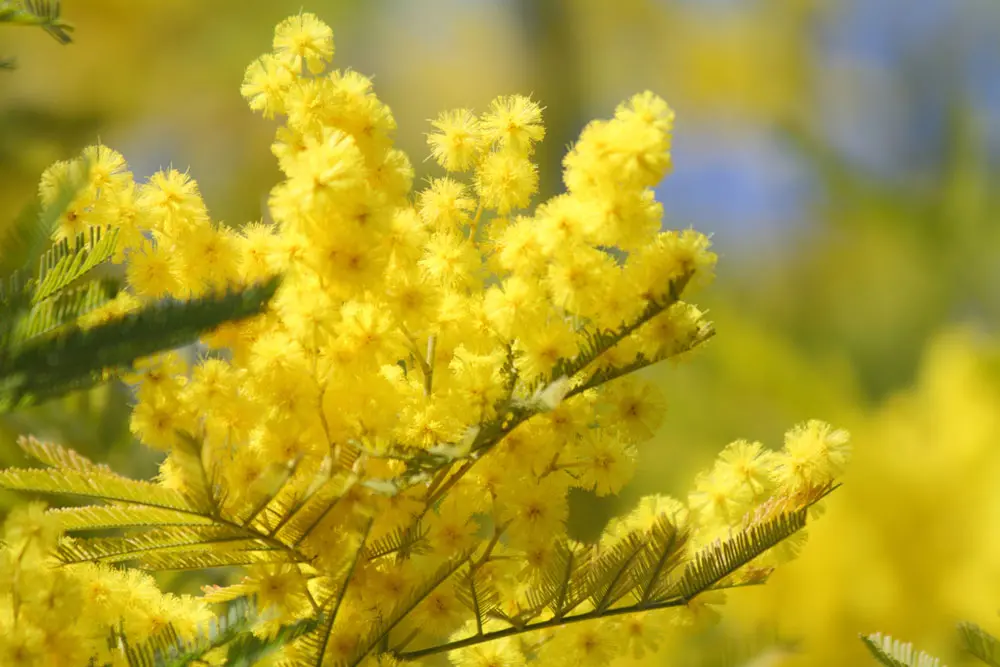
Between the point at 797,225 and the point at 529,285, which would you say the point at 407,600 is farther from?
the point at 797,225

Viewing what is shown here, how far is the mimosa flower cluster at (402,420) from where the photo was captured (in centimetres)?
52

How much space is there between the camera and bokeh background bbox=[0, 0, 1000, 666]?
1.15m

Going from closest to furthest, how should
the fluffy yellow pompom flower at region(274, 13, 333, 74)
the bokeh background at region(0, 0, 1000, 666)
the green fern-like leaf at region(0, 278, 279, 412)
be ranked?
the green fern-like leaf at region(0, 278, 279, 412) → the fluffy yellow pompom flower at region(274, 13, 333, 74) → the bokeh background at region(0, 0, 1000, 666)

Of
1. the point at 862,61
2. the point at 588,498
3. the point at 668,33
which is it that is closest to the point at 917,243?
the point at 588,498

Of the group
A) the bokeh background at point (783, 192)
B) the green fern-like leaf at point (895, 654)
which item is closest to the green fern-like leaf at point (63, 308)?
the bokeh background at point (783, 192)

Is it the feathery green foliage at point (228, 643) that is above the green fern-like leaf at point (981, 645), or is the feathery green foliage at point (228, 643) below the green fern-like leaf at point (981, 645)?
below

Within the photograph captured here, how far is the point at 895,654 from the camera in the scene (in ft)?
1.80

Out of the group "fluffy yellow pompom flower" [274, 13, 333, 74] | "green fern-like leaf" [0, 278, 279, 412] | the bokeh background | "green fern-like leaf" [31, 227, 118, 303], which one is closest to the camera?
"green fern-like leaf" [0, 278, 279, 412]

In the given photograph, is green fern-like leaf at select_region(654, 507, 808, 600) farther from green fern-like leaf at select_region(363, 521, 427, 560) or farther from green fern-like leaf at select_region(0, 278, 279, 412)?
green fern-like leaf at select_region(0, 278, 279, 412)

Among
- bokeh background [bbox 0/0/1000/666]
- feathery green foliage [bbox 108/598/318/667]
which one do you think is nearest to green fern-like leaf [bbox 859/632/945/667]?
bokeh background [bbox 0/0/1000/666]

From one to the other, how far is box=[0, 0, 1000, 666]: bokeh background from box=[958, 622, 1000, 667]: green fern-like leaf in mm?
192

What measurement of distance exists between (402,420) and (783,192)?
247 centimetres

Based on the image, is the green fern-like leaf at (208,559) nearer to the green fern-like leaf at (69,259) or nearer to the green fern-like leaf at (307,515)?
the green fern-like leaf at (307,515)

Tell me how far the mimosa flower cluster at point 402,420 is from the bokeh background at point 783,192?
6 cm
